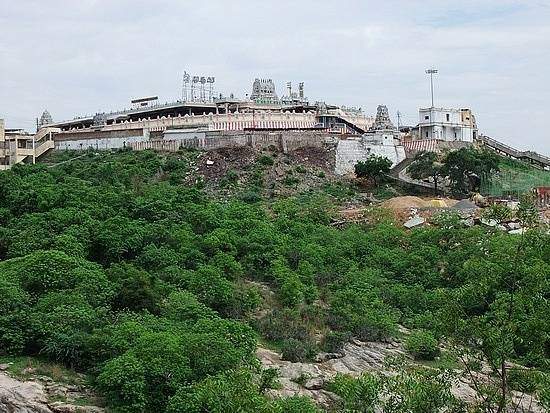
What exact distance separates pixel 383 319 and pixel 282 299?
3.33m

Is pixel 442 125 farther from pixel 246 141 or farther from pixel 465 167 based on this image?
pixel 246 141

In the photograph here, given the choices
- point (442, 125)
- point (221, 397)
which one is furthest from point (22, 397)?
point (442, 125)

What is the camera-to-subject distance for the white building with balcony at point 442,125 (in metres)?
53.2

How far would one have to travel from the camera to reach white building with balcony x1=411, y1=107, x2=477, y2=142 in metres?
53.2

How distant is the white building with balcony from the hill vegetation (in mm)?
16658

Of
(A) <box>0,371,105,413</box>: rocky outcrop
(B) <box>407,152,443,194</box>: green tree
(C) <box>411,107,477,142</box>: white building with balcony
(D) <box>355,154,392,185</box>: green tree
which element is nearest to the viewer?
(A) <box>0,371,105,413</box>: rocky outcrop

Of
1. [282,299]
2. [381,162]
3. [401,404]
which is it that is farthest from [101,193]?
[401,404]

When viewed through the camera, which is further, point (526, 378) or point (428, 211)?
point (428, 211)

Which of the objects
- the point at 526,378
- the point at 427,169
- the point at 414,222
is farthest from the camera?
the point at 427,169

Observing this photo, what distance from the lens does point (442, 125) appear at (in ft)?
175

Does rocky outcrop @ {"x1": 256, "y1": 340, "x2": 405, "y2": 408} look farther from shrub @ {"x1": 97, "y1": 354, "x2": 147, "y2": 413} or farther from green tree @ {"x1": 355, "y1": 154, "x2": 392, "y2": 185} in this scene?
green tree @ {"x1": 355, "y1": 154, "x2": 392, "y2": 185}

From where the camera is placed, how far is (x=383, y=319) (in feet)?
82.2

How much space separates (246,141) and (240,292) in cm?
1879

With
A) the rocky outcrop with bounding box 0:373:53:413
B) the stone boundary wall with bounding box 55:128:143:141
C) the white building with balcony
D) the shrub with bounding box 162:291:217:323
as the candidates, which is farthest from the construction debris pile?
the rocky outcrop with bounding box 0:373:53:413
